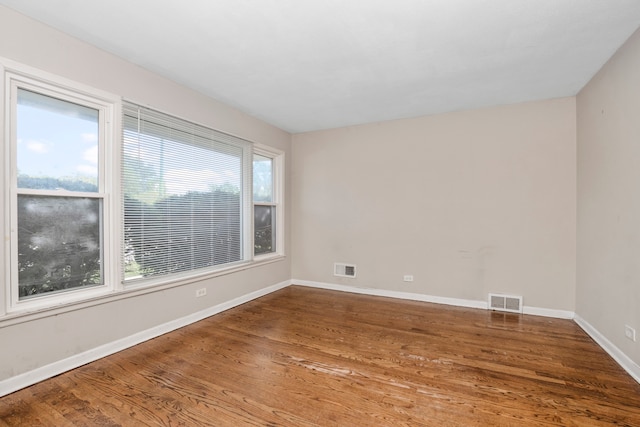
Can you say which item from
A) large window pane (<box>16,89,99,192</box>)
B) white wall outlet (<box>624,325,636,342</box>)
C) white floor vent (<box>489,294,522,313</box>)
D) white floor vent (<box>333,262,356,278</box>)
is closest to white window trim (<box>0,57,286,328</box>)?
large window pane (<box>16,89,99,192</box>)

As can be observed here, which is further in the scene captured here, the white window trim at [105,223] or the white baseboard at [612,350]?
the white baseboard at [612,350]

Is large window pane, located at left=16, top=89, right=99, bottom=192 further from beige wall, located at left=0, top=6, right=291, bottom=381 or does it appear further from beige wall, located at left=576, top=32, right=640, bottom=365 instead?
beige wall, located at left=576, top=32, right=640, bottom=365

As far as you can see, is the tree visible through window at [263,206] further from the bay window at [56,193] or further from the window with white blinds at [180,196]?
the bay window at [56,193]

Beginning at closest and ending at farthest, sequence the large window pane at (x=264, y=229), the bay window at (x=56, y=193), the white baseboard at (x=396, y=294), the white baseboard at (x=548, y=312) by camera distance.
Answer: the bay window at (x=56, y=193) → the white baseboard at (x=548, y=312) → the white baseboard at (x=396, y=294) → the large window pane at (x=264, y=229)

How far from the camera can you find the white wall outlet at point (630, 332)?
2.28 m

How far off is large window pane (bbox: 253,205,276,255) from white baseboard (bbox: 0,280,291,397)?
3.46 feet

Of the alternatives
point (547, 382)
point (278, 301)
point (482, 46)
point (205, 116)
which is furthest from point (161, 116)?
point (547, 382)

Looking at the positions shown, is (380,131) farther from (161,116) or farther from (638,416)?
(638,416)

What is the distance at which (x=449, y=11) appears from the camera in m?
2.06

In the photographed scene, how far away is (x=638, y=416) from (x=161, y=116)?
448 centimetres

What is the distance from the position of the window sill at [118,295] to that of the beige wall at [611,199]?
400cm

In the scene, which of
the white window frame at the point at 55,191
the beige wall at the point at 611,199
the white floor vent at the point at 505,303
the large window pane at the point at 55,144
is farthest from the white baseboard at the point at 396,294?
the large window pane at the point at 55,144

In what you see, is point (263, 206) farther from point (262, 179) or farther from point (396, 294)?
point (396, 294)

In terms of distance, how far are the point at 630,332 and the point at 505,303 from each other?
148 centimetres
